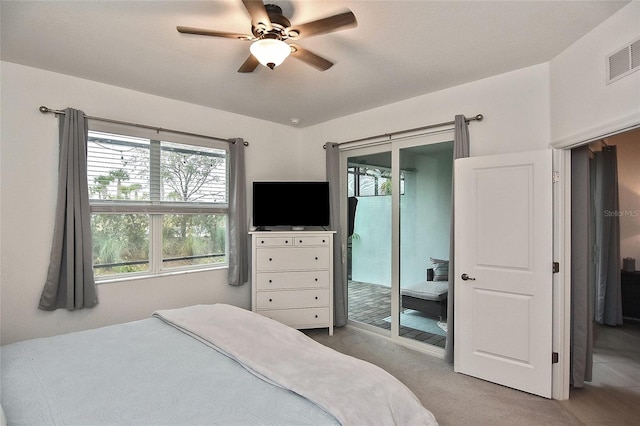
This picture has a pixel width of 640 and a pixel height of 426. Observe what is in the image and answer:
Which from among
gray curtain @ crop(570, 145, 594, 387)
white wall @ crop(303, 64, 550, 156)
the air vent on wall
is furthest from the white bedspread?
white wall @ crop(303, 64, 550, 156)

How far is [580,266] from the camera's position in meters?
2.59

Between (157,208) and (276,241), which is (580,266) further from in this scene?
(157,208)

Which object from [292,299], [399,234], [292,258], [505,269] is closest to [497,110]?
[505,269]

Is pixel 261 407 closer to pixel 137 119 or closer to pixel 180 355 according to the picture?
pixel 180 355

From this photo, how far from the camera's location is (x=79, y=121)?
289 centimetres

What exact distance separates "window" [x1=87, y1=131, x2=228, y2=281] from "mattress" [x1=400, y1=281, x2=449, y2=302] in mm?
2159

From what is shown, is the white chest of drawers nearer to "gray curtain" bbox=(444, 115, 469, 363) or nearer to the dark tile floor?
the dark tile floor

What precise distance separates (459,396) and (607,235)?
75.3 inches

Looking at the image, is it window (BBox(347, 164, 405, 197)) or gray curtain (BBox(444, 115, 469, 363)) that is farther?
window (BBox(347, 164, 405, 197))

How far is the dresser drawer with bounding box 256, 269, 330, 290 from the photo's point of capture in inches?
145

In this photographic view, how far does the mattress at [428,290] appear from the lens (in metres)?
3.38

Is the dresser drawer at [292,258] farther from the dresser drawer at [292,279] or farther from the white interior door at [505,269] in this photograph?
the white interior door at [505,269]

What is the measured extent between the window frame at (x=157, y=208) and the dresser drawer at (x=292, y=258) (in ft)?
1.80

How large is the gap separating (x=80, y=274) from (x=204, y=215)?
4.26 feet
